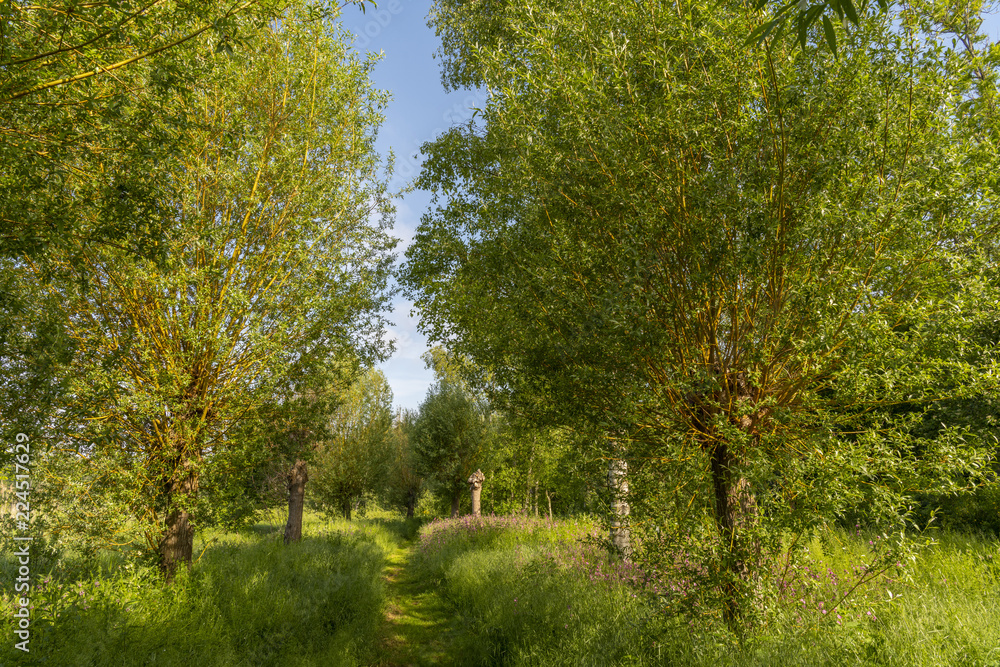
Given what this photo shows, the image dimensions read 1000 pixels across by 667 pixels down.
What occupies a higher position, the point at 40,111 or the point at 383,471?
the point at 40,111

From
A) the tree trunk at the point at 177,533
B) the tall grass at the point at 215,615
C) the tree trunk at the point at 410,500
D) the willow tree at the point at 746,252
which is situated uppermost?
the willow tree at the point at 746,252

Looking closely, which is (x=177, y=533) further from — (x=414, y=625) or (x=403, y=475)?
(x=403, y=475)

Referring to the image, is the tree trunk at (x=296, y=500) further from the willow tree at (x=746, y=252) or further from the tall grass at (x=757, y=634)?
the willow tree at (x=746, y=252)

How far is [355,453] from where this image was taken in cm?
2903

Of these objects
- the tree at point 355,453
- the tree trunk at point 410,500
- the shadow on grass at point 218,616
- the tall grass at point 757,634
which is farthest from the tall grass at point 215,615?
the tree trunk at point 410,500

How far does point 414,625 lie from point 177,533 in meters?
5.74

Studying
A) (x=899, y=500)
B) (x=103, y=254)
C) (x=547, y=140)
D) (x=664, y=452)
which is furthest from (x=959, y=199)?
(x=103, y=254)

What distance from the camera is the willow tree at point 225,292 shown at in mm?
6504

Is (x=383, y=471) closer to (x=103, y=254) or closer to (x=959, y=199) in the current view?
(x=103, y=254)

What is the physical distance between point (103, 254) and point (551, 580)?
9.30m

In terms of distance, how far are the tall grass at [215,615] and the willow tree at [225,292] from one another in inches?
33.2

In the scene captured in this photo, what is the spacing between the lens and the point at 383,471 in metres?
30.6

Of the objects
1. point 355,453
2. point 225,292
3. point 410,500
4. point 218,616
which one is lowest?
point 410,500

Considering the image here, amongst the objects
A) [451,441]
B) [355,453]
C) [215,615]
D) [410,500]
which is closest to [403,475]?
[410,500]
